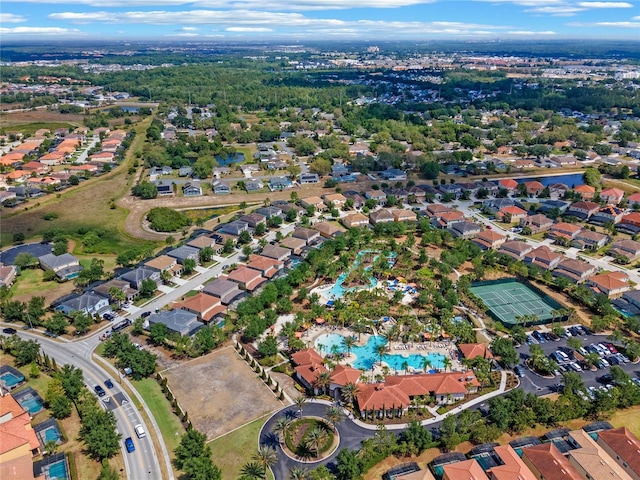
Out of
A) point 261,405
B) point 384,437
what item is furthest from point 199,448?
point 384,437

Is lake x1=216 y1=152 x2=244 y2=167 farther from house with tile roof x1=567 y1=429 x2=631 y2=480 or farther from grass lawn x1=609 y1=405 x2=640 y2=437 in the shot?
house with tile roof x1=567 y1=429 x2=631 y2=480

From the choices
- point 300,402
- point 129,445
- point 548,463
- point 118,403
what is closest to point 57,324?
point 118,403

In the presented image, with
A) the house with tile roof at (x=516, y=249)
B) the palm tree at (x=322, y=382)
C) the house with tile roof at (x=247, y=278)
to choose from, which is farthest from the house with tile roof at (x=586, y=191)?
the palm tree at (x=322, y=382)

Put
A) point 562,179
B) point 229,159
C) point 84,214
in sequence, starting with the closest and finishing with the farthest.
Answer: point 84,214, point 562,179, point 229,159

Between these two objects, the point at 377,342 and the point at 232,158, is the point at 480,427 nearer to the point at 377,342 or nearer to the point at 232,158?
the point at 377,342

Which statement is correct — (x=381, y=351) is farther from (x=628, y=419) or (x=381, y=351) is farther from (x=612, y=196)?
(x=612, y=196)

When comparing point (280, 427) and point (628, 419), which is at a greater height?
point (280, 427)
